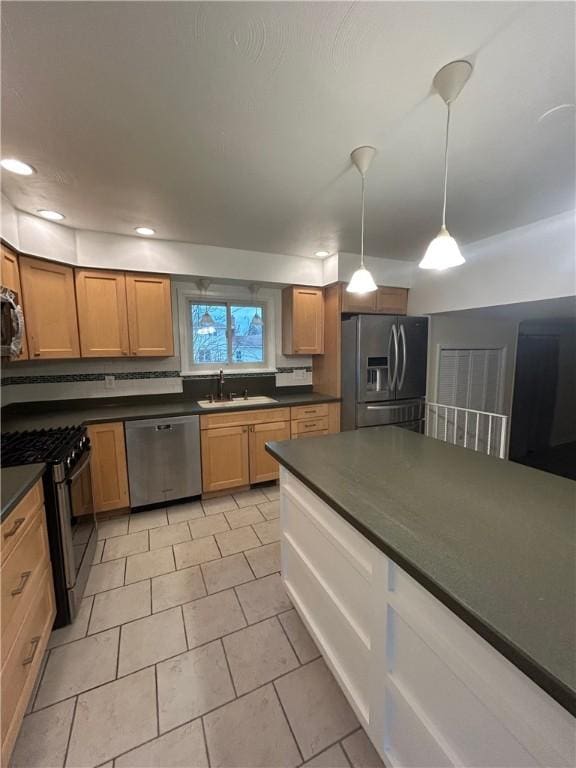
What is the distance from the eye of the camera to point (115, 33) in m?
0.97

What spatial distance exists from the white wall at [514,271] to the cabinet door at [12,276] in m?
3.64

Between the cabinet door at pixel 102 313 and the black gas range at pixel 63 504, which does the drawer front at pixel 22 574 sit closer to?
the black gas range at pixel 63 504

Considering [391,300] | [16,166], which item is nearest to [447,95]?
[16,166]

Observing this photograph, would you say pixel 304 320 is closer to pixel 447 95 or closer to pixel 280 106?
pixel 280 106

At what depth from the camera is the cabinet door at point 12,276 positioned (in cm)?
205

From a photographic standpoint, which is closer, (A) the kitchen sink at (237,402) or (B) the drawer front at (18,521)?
(B) the drawer front at (18,521)

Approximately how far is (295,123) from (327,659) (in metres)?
2.35

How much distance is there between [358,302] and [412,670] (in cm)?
304

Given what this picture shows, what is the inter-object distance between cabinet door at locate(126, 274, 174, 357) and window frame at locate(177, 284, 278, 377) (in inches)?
14.3

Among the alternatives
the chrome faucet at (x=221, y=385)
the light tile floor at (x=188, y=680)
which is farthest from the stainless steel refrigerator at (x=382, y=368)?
the light tile floor at (x=188, y=680)

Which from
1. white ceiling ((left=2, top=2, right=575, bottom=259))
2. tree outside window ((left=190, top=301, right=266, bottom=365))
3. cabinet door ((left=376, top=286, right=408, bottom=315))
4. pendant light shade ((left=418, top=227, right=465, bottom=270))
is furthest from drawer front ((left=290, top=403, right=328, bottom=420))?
pendant light shade ((left=418, top=227, right=465, bottom=270))

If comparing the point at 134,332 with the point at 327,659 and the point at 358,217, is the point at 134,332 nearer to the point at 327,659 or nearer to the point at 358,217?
the point at 358,217

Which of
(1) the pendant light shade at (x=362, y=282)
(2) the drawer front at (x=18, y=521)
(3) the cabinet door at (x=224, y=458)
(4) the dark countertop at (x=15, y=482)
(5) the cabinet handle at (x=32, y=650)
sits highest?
(1) the pendant light shade at (x=362, y=282)

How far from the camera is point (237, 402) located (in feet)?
10.8
